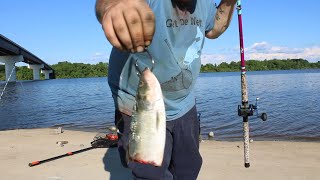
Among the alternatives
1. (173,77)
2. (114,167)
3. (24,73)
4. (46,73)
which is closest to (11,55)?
(46,73)

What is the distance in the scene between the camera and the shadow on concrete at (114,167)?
570cm

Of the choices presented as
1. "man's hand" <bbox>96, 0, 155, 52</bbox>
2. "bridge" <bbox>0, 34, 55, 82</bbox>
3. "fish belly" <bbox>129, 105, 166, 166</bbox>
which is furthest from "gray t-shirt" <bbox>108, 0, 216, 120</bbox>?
"bridge" <bbox>0, 34, 55, 82</bbox>

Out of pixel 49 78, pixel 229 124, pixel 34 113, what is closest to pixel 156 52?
pixel 229 124

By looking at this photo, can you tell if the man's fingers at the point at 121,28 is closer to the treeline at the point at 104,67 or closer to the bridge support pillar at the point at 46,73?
the bridge support pillar at the point at 46,73

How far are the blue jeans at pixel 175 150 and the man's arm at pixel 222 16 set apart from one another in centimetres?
68

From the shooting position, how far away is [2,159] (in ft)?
23.5

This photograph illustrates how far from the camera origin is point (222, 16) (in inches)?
130

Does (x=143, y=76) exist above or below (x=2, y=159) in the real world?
above

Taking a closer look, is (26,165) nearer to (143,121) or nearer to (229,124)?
(143,121)

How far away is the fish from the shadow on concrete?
373 centimetres

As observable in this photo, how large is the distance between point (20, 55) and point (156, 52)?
66.6 meters

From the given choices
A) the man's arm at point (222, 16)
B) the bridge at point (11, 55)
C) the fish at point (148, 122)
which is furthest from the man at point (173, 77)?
the bridge at point (11, 55)

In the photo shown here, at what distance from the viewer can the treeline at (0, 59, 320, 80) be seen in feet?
400

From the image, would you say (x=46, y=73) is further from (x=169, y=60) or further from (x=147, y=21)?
(x=147, y=21)
